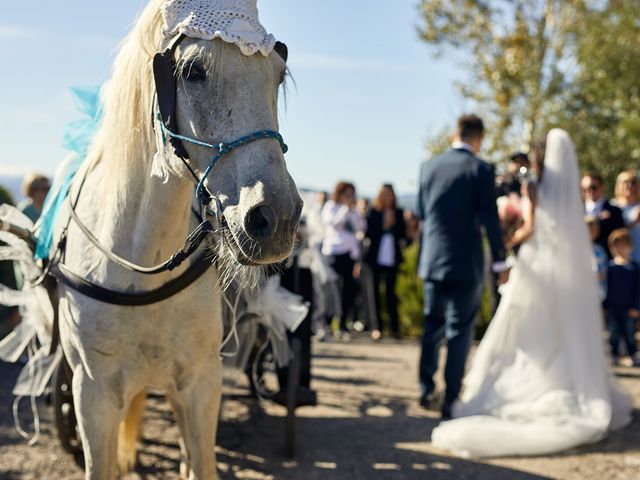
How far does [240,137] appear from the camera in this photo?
1891 mm

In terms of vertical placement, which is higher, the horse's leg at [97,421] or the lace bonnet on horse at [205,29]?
the lace bonnet on horse at [205,29]

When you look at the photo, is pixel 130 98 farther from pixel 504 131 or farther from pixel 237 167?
pixel 504 131

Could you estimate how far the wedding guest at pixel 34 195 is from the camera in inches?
234

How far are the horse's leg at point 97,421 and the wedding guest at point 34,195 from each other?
3.75 meters

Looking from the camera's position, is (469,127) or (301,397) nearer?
(301,397)

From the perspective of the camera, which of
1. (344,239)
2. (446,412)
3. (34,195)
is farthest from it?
(344,239)

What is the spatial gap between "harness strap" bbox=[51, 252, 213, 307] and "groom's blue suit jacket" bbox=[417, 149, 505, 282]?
2.73 metres

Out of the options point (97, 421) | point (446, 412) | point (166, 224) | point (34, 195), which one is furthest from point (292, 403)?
point (34, 195)

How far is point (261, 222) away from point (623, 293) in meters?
5.90

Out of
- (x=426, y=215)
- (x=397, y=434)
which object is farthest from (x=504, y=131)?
(x=397, y=434)

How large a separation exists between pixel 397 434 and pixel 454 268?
121cm

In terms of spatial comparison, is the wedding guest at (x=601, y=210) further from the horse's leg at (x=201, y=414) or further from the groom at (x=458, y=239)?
the horse's leg at (x=201, y=414)

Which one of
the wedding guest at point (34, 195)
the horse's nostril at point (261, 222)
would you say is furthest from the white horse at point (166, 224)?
the wedding guest at point (34, 195)

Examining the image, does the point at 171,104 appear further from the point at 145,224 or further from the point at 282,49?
the point at 145,224
